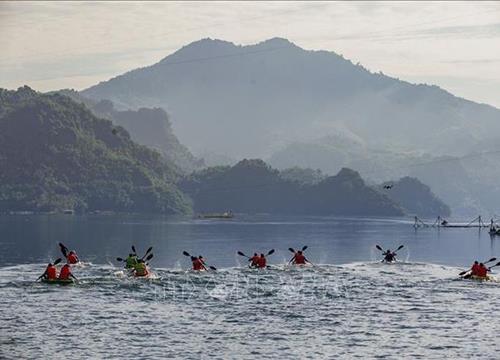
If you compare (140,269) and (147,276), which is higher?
(140,269)

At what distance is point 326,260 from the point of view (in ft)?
380

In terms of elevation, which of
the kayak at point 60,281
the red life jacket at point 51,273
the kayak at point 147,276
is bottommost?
the kayak at point 60,281

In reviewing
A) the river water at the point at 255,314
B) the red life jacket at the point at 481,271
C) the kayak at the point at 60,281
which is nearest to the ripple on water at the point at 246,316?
the river water at the point at 255,314

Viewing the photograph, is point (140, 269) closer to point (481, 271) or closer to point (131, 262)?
point (131, 262)

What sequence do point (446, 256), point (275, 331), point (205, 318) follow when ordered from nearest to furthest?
point (275, 331) → point (205, 318) → point (446, 256)

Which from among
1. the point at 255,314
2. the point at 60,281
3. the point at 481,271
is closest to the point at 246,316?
the point at 255,314

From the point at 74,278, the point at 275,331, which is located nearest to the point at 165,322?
the point at 275,331

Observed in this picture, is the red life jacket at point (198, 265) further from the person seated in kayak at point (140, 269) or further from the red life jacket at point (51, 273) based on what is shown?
the red life jacket at point (51, 273)

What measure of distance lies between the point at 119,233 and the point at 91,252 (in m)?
53.2

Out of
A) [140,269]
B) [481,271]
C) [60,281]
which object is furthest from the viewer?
[481,271]

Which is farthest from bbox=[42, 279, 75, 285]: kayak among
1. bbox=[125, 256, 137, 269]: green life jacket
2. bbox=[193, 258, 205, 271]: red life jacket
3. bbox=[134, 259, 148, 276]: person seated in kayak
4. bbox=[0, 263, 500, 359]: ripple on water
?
bbox=[193, 258, 205, 271]: red life jacket

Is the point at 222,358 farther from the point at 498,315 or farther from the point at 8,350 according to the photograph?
the point at 498,315

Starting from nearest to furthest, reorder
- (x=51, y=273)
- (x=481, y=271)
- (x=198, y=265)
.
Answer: (x=51, y=273) → (x=481, y=271) → (x=198, y=265)

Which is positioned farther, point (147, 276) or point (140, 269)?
point (147, 276)
